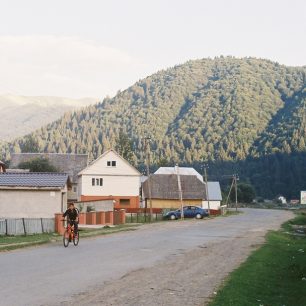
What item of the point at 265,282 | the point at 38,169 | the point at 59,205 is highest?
the point at 38,169

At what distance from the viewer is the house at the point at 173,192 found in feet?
307

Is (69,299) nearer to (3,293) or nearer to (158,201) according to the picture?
(3,293)

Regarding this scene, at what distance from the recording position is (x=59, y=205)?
40375 millimetres

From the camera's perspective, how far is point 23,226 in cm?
3459

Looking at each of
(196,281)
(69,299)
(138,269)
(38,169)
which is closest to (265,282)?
(196,281)

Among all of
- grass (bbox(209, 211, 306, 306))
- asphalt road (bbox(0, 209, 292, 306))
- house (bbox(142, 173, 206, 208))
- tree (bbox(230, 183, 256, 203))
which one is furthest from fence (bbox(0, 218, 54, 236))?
tree (bbox(230, 183, 256, 203))

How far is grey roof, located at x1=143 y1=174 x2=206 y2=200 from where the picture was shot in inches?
3686

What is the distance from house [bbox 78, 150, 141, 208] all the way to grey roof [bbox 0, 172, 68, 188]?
4397cm

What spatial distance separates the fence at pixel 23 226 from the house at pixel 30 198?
413cm

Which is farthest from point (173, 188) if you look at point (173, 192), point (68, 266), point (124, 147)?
point (68, 266)

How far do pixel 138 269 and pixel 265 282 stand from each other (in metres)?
3.96

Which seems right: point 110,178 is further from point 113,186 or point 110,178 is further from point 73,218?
point 73,218

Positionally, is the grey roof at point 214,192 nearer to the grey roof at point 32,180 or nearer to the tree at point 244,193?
the tree at point 244,193

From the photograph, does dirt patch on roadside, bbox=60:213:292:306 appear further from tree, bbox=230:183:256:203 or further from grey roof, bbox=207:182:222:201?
tree, bbox=230:183:256:203
